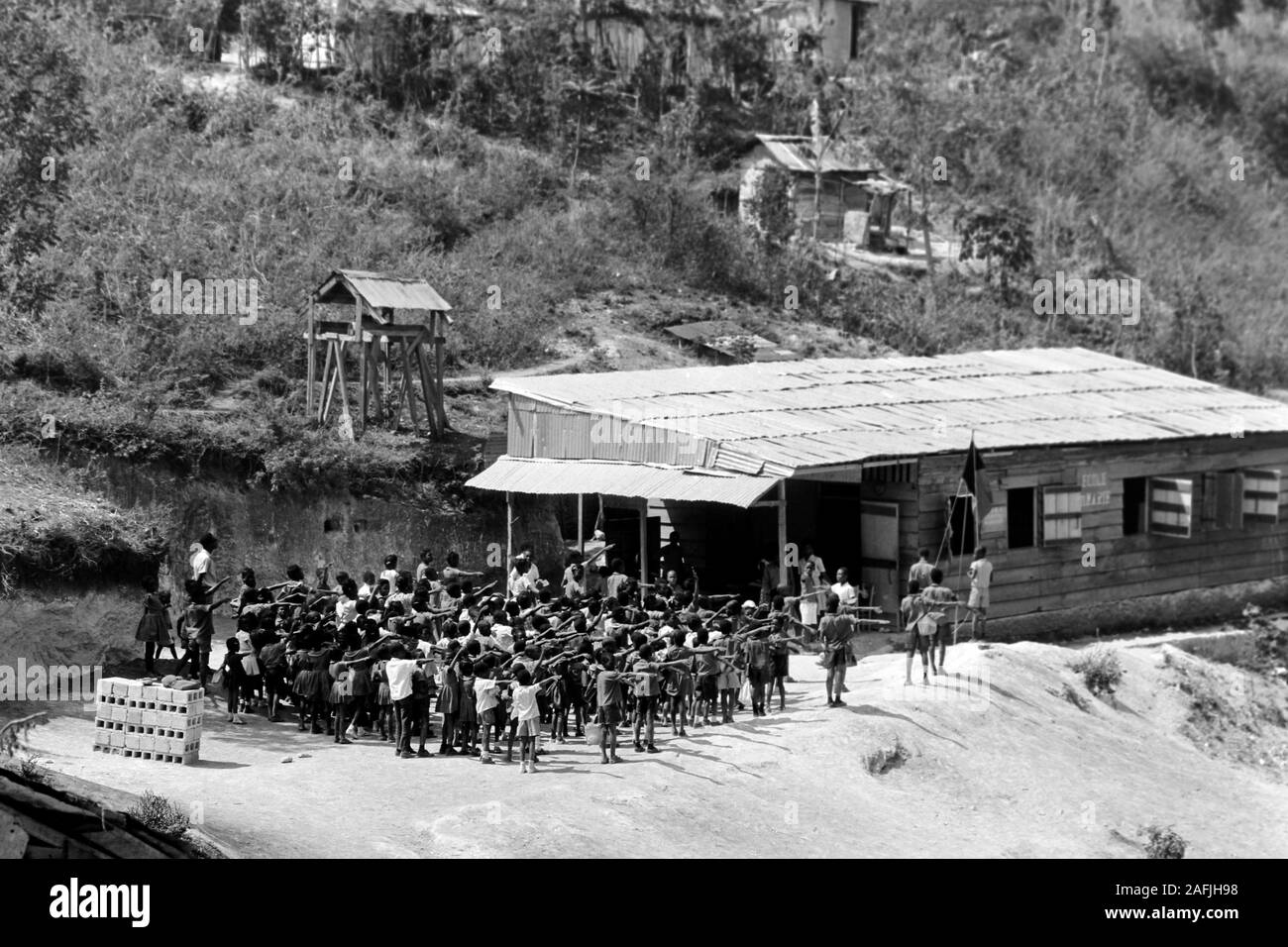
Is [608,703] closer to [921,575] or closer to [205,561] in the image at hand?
[921,575]

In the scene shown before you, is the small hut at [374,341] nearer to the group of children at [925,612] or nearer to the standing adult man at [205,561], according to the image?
the standing adult man at [205,561]

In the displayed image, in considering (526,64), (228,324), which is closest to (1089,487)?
(228,324)

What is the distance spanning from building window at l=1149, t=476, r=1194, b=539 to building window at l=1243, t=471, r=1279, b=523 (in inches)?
61.9

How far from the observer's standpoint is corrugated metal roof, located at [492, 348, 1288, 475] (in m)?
25.4

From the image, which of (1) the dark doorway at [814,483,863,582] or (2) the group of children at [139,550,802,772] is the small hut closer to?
(1) the dark doorway at [814,483,863,582]

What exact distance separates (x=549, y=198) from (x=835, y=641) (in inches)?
1048

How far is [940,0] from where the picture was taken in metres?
61.2

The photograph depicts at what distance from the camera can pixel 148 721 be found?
18.4 m

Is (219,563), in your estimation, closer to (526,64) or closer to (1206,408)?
(1206,408)

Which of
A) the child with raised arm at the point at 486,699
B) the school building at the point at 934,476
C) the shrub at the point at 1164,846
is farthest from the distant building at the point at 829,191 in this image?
the shrub at the point at 1164,846

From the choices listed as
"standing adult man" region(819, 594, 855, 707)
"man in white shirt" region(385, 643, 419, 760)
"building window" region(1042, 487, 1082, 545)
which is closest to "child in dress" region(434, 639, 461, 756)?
"man in white shirt" region(385, 643, 419, 760)

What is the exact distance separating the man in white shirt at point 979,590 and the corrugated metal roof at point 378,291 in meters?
9.70

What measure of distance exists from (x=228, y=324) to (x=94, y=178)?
21.9ft

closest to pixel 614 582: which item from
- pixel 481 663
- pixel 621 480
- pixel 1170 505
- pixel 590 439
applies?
pixel 621 480
